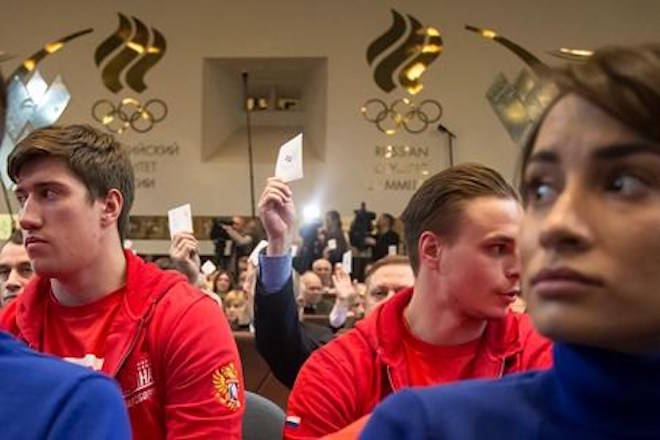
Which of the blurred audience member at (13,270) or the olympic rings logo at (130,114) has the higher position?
the olympic rings logo at (130,114)

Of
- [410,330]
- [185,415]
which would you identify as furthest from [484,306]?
[185,415]

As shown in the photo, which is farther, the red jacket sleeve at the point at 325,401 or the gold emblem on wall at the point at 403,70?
the gold emblem on wall at the point at 403,70

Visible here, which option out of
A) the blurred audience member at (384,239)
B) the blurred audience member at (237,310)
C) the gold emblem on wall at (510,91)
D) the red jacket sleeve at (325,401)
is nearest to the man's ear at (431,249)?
the red jacket sleeve at (325,401)

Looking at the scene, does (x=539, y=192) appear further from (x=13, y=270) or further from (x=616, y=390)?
(x=13, y=270)

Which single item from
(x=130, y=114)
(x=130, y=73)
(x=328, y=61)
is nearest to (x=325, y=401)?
(x=328, y=61)

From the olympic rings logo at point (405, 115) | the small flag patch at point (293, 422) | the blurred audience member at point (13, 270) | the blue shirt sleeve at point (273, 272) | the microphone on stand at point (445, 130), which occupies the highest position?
the olympic rings logo at point (405, 115)

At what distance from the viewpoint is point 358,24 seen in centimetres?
1279

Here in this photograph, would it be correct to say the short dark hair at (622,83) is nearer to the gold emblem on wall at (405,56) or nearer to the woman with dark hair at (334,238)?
the woman with dark hair at (334,238)

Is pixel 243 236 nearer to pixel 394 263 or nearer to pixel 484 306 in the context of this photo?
pixel 394 263

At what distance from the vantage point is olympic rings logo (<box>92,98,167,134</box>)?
12766 millimetres

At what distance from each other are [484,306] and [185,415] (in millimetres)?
794

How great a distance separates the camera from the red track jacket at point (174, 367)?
7.38 feet

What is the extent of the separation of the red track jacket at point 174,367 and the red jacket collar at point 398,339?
0.38m

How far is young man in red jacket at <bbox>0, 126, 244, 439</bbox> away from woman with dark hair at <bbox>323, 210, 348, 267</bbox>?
7.84 metres
